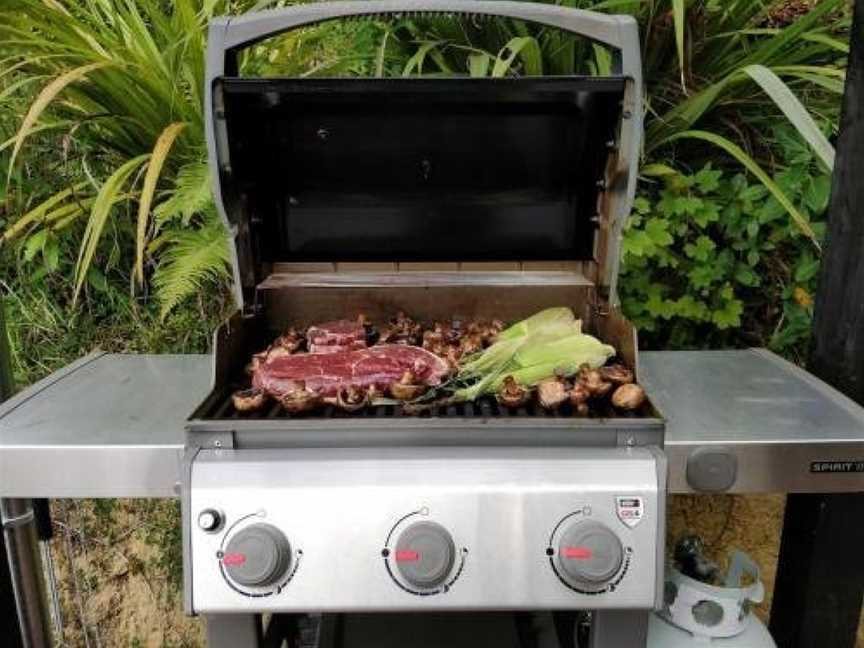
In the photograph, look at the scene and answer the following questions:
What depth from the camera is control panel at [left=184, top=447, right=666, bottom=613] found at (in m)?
1.13

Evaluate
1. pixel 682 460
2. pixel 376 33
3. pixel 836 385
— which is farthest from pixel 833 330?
pixel 376 33

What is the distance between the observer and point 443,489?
113 centimetres

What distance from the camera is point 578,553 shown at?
3.67ft

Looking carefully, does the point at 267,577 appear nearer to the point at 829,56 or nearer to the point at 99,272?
the point at 99,272

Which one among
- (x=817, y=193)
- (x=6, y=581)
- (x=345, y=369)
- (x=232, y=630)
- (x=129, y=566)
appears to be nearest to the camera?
(x=232, y=630)

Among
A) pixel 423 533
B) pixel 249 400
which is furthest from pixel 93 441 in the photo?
pixel 423 533

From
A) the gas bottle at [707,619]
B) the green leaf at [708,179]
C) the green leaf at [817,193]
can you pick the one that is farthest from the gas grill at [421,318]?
the green leaf at [817,193]

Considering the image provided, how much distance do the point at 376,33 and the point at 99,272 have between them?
1318 millimetres

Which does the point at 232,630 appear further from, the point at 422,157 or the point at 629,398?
the point at 422,157

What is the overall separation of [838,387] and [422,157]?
45.8 inches

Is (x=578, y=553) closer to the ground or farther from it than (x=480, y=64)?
closer to the ground

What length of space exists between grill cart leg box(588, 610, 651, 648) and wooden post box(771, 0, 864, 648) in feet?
2.15

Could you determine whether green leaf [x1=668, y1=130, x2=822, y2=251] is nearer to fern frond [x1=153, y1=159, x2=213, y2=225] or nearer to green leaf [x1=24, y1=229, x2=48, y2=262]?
fern frond [x1=153, y1=159, x2=213, y2=225]

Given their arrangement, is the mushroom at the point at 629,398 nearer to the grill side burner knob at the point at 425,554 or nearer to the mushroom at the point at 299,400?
the grill side burner knob at the point at 425,554
